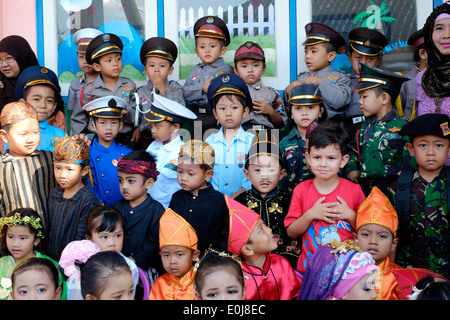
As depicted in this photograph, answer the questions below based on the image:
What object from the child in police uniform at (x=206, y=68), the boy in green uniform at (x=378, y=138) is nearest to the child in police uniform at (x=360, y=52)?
the boy in green uniform at (x=378, y=138)

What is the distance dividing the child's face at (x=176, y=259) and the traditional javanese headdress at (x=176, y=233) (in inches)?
1.5

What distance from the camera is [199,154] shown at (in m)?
4.44

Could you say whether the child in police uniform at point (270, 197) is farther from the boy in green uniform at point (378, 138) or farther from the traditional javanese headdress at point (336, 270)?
the traditional javanese headdress at point (336, 270)

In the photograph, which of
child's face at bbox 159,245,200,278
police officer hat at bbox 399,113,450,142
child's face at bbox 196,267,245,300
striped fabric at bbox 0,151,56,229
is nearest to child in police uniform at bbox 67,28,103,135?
striped fabric at bbox 0,151,56,229

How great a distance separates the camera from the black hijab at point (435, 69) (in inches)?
187

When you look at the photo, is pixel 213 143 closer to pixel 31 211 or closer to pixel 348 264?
pixel 31 211

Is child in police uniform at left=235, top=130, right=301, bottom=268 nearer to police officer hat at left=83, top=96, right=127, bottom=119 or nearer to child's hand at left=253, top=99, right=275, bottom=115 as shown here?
child's hand at left=253, top=99, right=275, bottom=115

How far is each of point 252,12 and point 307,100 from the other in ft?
6.52

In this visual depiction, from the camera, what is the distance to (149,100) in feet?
18.5

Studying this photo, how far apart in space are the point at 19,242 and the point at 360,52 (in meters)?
3.65

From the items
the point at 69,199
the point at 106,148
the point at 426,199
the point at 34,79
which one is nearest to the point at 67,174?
the point at 69,199

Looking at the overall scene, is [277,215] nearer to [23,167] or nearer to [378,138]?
[378,138]

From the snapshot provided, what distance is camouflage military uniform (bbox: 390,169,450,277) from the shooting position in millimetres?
4066
